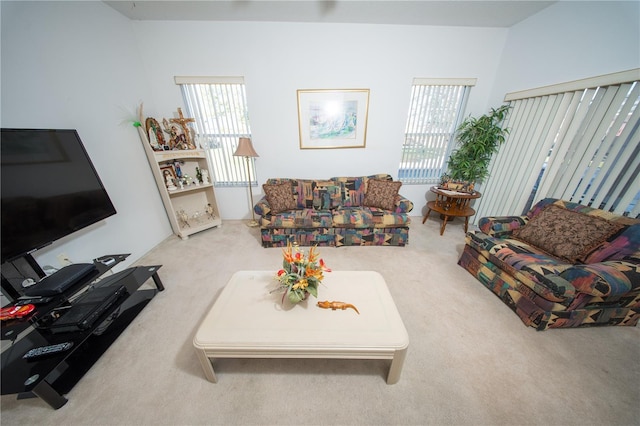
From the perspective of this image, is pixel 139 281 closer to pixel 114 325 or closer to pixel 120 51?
pixel 114 325

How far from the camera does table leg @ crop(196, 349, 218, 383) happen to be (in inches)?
41.9

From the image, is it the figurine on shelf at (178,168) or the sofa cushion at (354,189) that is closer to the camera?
the figurine on shelf at (178,168)

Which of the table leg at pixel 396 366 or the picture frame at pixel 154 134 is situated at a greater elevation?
the picture frame at pixel 154 134

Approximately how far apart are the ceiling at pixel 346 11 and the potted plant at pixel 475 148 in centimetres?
107

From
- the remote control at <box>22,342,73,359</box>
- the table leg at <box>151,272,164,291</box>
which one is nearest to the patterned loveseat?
the table leg at <box>151,272,164,291</box>

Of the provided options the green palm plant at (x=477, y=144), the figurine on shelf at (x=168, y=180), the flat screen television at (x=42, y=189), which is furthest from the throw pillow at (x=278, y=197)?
the green palm plant at (x=477, y=144)

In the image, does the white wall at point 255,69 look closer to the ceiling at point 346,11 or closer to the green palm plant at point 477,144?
the ceiling at point 346,11

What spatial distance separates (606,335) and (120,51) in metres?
5.35

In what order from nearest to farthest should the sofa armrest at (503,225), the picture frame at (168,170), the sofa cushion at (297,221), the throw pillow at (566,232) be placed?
the throw pillow at (566,232)
the sofa armrest at (503,225)
the sofa cushion at (297,221)
the picture frame at (168,170)

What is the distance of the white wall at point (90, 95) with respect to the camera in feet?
4.83

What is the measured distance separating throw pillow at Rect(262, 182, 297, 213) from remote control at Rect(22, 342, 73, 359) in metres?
1.96

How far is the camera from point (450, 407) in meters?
1.09

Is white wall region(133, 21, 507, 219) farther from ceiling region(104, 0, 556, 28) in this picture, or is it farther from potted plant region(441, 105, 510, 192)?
potted plant region(441, 105, 510, 192)

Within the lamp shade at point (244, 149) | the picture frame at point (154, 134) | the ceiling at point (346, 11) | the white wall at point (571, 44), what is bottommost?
the lamp shade at point (244, 149)
